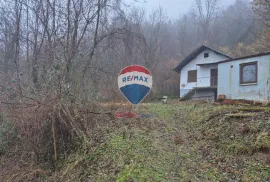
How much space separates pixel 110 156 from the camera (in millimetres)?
4469

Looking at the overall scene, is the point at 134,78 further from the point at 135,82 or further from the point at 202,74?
the point at 202,74

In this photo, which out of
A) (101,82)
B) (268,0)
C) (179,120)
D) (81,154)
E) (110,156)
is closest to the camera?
(110,156)

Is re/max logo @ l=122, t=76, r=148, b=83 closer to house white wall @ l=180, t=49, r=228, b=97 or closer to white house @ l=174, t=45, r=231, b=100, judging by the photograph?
white house @ l=174, t=45, r=231, b=100

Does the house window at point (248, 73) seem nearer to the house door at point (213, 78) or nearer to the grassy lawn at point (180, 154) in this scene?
the grassy lawn at point (180, 154)

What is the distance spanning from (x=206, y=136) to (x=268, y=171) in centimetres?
199

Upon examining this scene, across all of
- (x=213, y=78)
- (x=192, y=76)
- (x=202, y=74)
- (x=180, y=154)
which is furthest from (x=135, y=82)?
(x=192, y=76)

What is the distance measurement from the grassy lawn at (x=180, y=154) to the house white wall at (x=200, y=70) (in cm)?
1372

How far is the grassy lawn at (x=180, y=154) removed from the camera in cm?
383

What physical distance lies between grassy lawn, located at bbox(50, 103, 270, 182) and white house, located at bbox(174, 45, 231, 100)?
13.2 meters

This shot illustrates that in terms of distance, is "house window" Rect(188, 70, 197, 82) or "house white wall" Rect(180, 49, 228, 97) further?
"house window" Rect(188, 70, 197, 82)

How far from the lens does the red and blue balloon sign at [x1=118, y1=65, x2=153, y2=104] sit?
5.60m

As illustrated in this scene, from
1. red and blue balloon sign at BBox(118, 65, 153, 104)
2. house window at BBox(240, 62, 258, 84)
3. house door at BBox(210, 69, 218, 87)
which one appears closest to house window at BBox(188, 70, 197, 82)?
house door at BBox(210, 69, 218, 87)

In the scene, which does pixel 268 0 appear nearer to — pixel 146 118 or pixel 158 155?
pixel 146 118

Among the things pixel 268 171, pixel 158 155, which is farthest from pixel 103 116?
pixel 268 171
